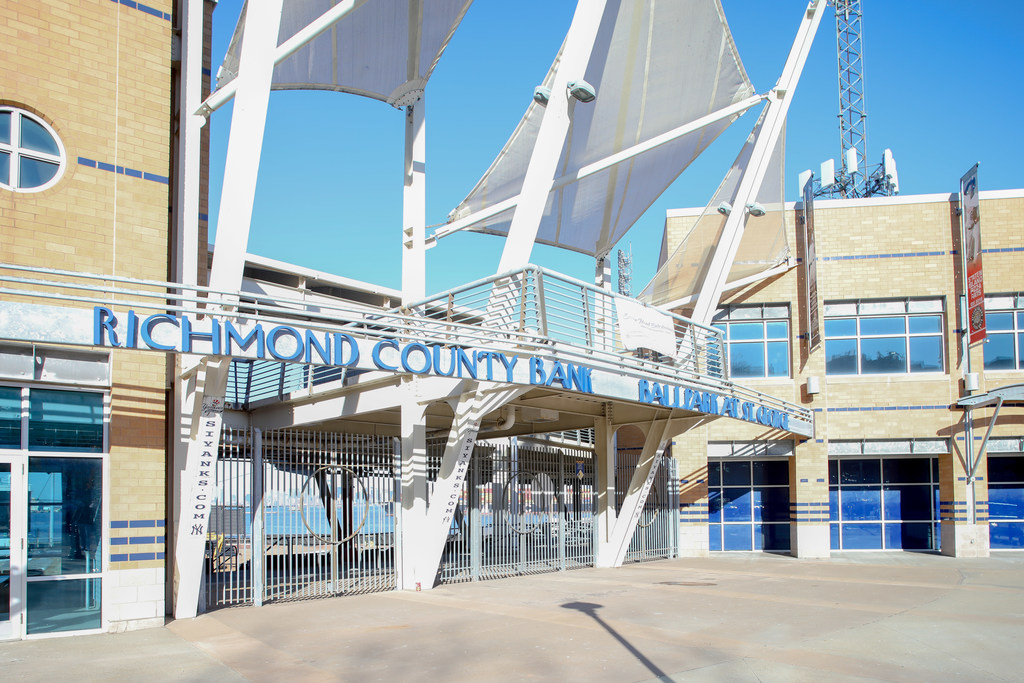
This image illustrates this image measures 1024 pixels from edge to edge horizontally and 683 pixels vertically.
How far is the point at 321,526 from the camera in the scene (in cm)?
1534

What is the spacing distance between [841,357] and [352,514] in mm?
17488

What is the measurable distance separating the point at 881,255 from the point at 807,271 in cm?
260

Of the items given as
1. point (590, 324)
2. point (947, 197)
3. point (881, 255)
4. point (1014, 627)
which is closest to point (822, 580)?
point (1014, 627)

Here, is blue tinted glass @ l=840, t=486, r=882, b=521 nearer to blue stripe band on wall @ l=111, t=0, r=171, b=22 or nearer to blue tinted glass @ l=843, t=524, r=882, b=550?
blue tinted glass @ l=843, t=524, r=882, b=550

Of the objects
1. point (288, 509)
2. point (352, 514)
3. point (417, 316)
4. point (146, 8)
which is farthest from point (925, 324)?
point (146, 8)

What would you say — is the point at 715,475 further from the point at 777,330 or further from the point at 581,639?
the point at 581,639

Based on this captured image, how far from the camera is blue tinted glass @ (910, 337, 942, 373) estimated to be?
26.1 m

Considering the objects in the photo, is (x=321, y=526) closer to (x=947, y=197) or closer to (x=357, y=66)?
(x=357, y=66)

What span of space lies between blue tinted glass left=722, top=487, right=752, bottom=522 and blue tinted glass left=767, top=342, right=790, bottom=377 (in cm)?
403

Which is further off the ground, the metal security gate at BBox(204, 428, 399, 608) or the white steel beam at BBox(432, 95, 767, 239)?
the white steel beam at BBox(432, 95, 767, 239)

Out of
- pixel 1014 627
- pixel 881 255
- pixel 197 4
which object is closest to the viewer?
pixel 1014 627

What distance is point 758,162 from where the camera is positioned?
848 inches

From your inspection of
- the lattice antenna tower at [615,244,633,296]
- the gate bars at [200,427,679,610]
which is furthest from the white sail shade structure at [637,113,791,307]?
the lattice antenna tower at [615,244,633,296]

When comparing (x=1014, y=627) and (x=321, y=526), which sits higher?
(x=321, y=526)
